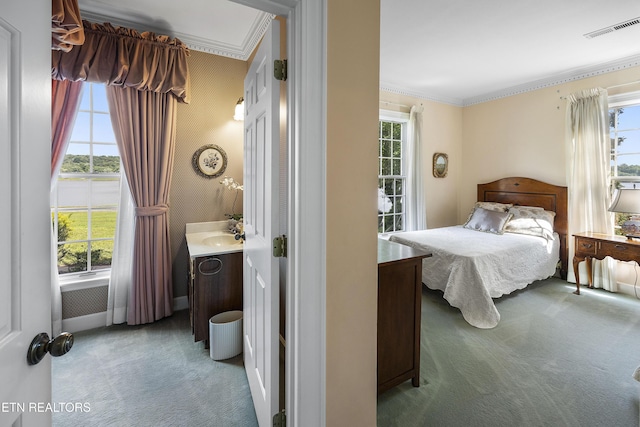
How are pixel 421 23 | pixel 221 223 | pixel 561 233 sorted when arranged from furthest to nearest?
pixel 561 233 < pixel 221 223 < pixel 421 23

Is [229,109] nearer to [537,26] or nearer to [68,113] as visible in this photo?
[68,113]

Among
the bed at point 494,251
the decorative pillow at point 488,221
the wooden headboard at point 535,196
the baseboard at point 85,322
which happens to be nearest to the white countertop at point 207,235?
the baseboard at point 85,322

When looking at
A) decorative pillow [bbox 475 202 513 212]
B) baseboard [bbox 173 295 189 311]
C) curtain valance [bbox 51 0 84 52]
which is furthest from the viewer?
decorative pillow [bbox 475 202 513 212]

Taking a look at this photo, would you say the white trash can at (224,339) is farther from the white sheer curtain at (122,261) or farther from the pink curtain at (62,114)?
the pink curtain at (62,114)

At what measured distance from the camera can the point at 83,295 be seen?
8.70ft

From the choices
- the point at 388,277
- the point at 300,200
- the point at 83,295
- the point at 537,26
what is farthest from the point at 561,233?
the point at 83,295

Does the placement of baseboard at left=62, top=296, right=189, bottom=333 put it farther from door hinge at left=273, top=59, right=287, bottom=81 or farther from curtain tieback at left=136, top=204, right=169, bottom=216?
door hinge at left=273, top=59, right=287, bottom=81

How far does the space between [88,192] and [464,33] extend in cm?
391

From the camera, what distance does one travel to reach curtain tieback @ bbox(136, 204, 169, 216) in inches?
105

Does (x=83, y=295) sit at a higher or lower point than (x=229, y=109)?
lower

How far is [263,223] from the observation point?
143 centimetres

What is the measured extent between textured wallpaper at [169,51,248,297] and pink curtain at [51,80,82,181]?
0.80 meters

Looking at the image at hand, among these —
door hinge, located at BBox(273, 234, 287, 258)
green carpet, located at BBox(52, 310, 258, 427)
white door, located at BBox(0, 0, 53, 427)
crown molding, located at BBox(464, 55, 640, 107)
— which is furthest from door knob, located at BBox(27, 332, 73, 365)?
crown molding, located at BBox(464, 55, 640, 107)

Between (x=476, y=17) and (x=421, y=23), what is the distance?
1.55 ft
